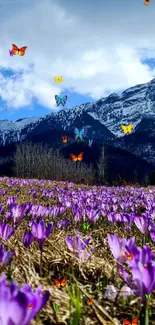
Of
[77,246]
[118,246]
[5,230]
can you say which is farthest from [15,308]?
[5,230]

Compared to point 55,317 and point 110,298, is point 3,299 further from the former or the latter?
point 110,298

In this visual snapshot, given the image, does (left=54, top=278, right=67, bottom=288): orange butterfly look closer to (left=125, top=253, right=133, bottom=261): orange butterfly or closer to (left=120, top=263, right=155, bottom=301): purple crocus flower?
(left=125, top=253, right=133, bottom=261): orange butterfly

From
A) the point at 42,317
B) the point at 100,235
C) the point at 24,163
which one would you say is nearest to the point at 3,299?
the point at 42,317

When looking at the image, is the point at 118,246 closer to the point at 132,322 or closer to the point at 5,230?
the point at 132,322

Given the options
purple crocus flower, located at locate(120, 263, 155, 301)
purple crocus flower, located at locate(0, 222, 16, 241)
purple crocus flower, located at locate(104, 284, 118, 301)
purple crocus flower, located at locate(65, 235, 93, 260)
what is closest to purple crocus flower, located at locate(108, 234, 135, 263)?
purple crocus flower, located at locate(104, 284, 118, 301)

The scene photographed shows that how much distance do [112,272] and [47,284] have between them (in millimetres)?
326

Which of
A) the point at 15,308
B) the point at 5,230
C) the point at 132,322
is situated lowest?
the point at 132,322

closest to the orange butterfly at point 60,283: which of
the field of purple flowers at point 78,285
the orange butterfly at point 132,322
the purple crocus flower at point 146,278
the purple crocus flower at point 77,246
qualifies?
the field of purple flowers at point 78,285

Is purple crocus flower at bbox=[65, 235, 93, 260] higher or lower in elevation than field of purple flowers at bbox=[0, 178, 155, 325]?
higher

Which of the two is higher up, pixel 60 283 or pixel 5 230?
pixel 5 230

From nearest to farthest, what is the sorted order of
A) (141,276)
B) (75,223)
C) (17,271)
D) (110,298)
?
1. (141,276)
2. (110,298)
3. (17,271)
4. (75,223)

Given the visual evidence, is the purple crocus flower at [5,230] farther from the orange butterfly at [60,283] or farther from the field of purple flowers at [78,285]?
the orange butterfly at [60,283]

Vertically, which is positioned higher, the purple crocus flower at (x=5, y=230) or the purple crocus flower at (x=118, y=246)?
the purple crocus flower at (x=5, y=230)

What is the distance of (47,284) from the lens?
4.50 ft
